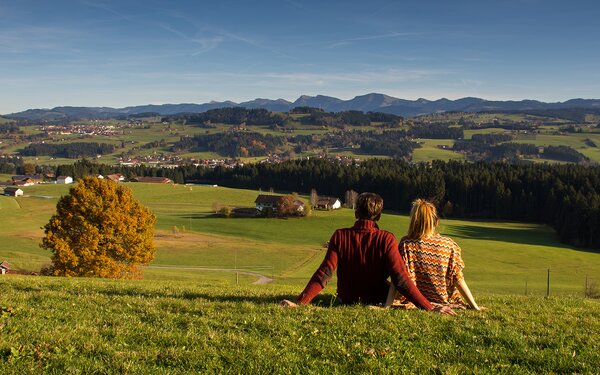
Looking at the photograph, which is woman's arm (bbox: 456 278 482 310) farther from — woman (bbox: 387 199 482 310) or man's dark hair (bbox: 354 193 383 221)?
man's dark hair (bbox: 354 193 383 221)

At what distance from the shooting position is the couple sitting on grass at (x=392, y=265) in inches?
393

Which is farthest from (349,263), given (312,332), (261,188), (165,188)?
(261,188)

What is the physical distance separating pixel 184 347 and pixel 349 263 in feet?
13.0

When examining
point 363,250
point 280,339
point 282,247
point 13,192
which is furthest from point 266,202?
point 280,339

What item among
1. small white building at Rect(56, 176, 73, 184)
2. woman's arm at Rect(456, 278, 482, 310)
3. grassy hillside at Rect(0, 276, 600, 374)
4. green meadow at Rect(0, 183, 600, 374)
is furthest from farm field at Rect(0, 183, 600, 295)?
small white building at Rect(56, 176, 73, 184)

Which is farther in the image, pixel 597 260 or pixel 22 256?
pixel 597 260

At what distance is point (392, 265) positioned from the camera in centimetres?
988

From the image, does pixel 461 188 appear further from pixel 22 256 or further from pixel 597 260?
pixel 22 256

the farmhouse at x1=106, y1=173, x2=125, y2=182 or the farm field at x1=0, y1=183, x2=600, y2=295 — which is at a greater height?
the farmhouse at x1=106, y1=173, x2=125, y2=182

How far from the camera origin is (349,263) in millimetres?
10250

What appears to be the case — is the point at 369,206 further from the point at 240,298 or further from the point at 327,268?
the point at 240,298

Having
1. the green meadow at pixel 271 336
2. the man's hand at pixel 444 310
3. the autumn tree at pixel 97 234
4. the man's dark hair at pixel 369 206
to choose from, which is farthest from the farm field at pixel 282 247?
the man's dark hair at pixel 369 206

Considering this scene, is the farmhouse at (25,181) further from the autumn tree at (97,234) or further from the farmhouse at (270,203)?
the autumn tree at (97,234)

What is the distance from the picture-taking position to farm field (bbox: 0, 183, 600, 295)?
58.3m
